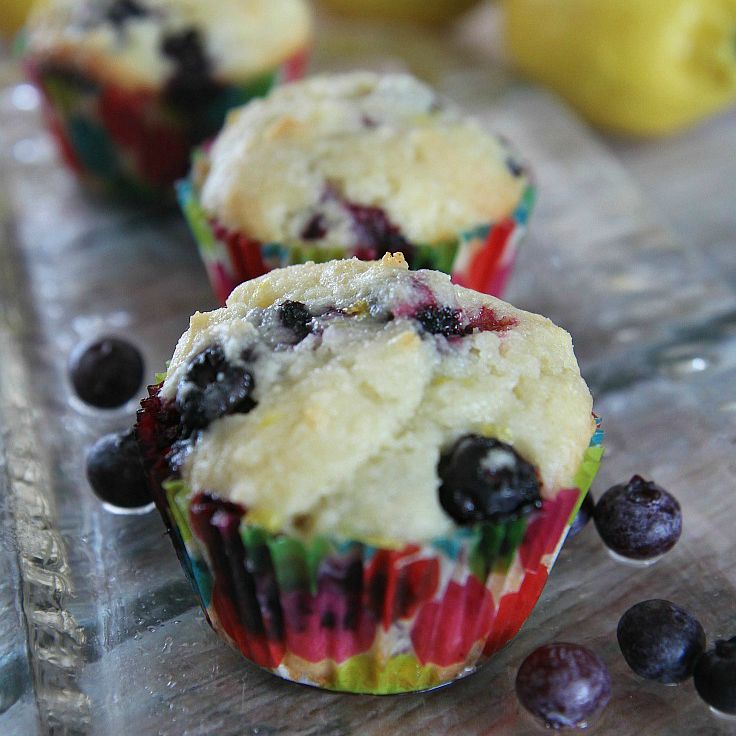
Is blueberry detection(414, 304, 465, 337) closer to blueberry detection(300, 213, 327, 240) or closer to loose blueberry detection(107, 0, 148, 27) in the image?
blueberry detection(300, 213, 327, 240)

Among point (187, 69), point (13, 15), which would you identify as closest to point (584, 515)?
point (187, 69)

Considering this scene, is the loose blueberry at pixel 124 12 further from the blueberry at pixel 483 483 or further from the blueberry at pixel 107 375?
the blueberry at pixel 483 483

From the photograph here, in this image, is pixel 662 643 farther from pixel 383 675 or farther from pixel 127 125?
pixel 127 125

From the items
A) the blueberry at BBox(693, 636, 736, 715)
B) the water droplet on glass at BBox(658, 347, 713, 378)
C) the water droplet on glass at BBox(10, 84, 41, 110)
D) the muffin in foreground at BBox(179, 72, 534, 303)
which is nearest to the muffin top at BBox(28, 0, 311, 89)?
the muffin in foreground at BBox(179, 72, 534, 303)

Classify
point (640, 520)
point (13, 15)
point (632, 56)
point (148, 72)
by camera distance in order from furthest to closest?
1. point (13, 15)
2. point (632, 56)
3. point (148, 72)
4. point (640, 520)

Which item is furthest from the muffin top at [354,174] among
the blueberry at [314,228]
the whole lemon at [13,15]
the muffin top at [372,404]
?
the whole lemon at [13,15]

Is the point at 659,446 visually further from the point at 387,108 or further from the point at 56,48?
the point at 56,48
